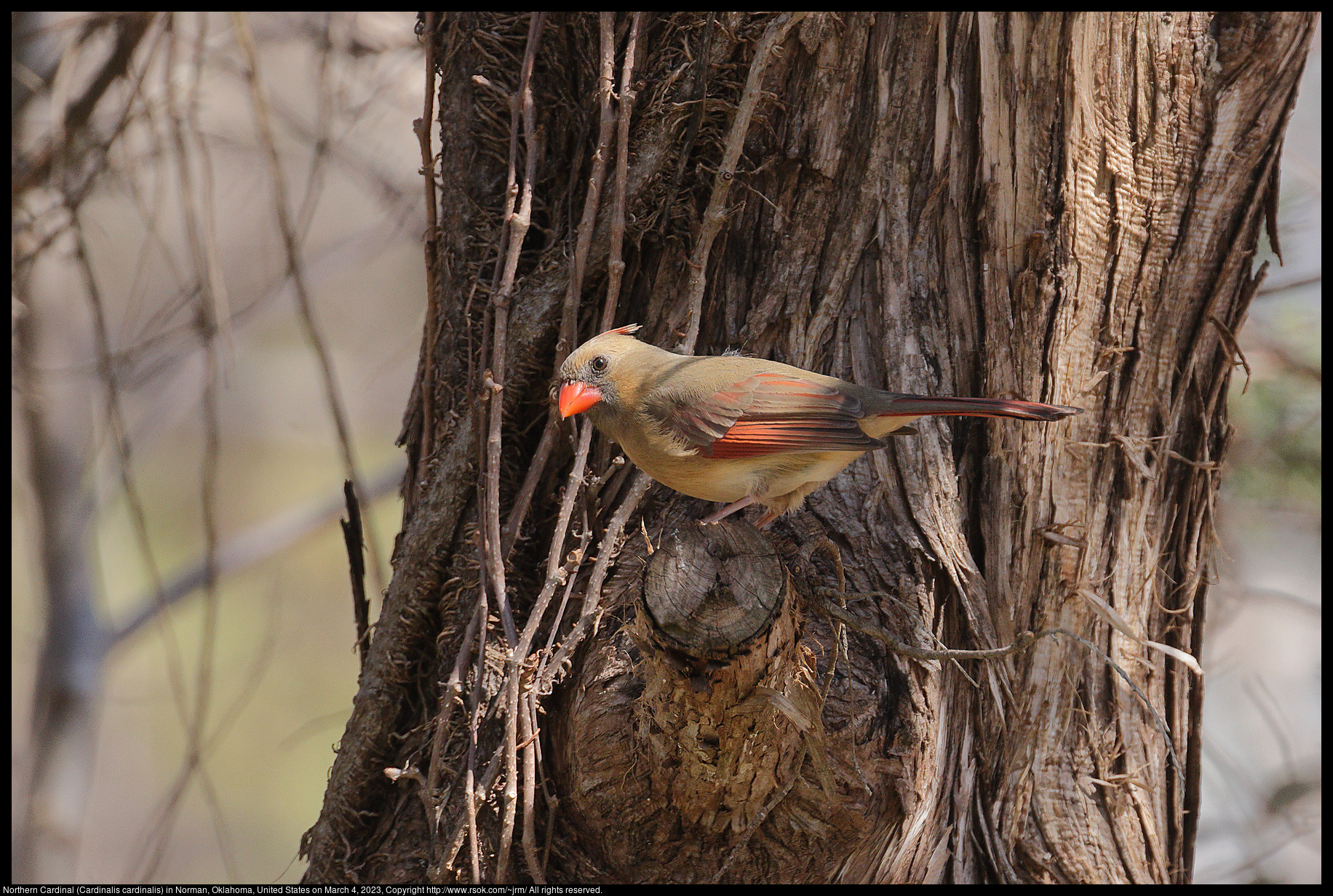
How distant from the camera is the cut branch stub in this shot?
1940mm

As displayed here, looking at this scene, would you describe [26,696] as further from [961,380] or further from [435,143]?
A: [961,380]

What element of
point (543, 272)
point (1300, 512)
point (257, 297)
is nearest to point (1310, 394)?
point (1300, 512)

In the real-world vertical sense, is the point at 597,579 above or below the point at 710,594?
below

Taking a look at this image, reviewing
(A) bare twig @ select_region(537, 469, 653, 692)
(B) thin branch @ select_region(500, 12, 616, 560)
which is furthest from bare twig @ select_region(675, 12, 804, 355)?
(A) bare twig @ select_region(537, 469, 653, 692)

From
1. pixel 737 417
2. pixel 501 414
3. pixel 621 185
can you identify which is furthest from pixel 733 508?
pixel 621 185

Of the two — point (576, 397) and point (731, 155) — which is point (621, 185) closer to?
point (731, 155)

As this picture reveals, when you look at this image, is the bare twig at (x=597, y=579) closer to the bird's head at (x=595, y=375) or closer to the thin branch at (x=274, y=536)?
the bird's head at (x=595, y=375)

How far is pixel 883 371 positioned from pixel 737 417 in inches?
21.2

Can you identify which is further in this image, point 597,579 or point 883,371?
point 883,371

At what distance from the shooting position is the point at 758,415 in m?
2.56

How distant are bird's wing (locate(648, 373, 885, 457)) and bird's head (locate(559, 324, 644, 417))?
158 mm

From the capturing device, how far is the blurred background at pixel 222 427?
11.0 ft

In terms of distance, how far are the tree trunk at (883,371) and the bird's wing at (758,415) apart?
0.82ft

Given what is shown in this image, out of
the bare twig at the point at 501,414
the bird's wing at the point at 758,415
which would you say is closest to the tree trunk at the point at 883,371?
the bare twig at the point at 501,414
